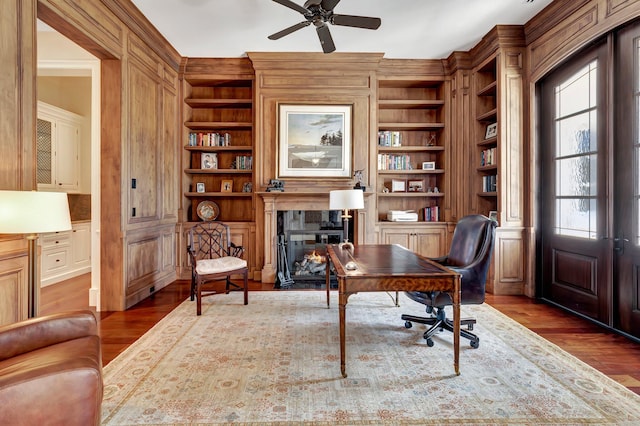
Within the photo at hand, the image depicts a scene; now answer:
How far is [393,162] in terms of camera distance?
5.01 meters

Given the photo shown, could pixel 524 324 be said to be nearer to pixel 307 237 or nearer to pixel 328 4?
pixel 307 237

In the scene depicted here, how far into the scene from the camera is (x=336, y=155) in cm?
474

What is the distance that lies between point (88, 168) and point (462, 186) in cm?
602

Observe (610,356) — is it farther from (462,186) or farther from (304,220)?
(304,220)

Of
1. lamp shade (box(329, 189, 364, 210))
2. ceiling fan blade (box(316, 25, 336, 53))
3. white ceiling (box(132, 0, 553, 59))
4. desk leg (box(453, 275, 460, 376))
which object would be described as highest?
white ceiling (box(132, 0, 553, 59))

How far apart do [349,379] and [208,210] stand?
12.0 feet

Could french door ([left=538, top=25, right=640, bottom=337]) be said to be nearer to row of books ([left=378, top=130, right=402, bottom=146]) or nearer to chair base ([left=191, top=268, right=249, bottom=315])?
row of books ([left=378, top=130, right=402, bottom=146])

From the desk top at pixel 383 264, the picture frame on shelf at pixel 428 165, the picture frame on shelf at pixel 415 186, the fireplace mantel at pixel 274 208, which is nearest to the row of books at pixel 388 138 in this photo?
the picture frame on shelf at pixel 428 165

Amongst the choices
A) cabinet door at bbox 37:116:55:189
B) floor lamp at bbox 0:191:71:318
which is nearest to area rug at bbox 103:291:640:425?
floor lamp at bbox 0:191:71:318

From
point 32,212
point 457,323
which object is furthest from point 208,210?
point 457,323

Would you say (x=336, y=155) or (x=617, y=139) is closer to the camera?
(x=617, y=139)

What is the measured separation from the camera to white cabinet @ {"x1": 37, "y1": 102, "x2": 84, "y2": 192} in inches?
186

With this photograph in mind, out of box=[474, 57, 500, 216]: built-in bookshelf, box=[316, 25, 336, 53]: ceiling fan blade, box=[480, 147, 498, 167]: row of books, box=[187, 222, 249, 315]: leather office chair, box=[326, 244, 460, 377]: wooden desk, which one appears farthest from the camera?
box=[474, 57, 500, 216]: built-in bookshelf

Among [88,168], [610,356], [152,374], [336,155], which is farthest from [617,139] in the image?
[88,168]
